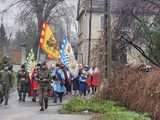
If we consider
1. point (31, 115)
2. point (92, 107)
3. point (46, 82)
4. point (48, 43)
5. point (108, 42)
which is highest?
point (48, 43)

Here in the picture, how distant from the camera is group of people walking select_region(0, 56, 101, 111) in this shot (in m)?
20.1

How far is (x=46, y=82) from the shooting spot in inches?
786

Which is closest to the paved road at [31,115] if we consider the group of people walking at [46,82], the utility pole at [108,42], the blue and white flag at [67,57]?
the group of people walking at [46,82]

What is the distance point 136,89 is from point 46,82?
341cm

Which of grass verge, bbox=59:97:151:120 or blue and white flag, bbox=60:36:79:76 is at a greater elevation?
blue and white flag, bbox=60:36:79:76

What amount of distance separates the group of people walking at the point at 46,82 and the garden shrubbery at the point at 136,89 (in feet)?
7.48

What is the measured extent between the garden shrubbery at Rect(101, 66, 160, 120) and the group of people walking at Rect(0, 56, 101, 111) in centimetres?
228

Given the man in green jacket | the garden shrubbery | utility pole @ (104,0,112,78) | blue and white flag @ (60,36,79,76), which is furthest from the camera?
blue and white flag @ (60,36,79,76)

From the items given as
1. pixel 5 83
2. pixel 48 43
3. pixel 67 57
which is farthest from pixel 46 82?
pixel 48 43

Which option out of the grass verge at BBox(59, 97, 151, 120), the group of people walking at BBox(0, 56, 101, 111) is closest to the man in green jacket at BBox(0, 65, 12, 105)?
the group of people walking at BBox(0, 56, 101, 111)

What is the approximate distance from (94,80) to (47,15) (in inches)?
1049

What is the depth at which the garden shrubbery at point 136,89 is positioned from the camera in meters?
16.1

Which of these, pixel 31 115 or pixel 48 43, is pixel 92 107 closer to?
A: pixel 31 115

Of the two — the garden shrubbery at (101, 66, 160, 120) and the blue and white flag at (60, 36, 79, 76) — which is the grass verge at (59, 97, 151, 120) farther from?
the blue and white flag at (60, 36, 79, 76)
